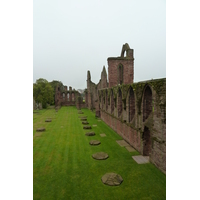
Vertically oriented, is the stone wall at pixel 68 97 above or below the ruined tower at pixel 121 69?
below

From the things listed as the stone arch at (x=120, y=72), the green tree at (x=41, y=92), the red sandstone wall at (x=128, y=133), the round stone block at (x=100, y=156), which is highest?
the stone arch at (x=120, y=72)

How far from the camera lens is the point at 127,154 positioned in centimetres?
1121

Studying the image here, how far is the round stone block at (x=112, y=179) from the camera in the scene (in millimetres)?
7445

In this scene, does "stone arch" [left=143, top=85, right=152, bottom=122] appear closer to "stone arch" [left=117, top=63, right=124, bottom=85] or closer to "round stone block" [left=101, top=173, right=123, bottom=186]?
"round stone block" [left=101, top=173, right=123, bottom=186]

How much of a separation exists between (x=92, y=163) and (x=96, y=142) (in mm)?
3563

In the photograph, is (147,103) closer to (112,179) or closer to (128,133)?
(128,133)

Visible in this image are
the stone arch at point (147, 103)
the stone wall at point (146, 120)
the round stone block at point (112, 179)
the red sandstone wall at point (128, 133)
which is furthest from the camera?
the red sandstone wall at point (128, 133)

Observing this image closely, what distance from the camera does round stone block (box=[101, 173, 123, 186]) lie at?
7445mm

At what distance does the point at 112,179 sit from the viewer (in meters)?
7.68

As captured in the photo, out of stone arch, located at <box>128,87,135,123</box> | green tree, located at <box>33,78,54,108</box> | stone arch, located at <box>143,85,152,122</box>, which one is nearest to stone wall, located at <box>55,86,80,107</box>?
green tree, located at <box>33,78,54,108</box>

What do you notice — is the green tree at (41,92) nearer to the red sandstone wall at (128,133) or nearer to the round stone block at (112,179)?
the red sandstone wall at (128,133)

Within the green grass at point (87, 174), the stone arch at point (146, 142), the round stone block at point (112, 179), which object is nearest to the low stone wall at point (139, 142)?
the stone arch at point (146, 142)

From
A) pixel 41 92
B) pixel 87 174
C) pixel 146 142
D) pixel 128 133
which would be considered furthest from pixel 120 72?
pixel 41 92

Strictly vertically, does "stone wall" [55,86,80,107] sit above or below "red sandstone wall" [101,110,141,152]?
above
